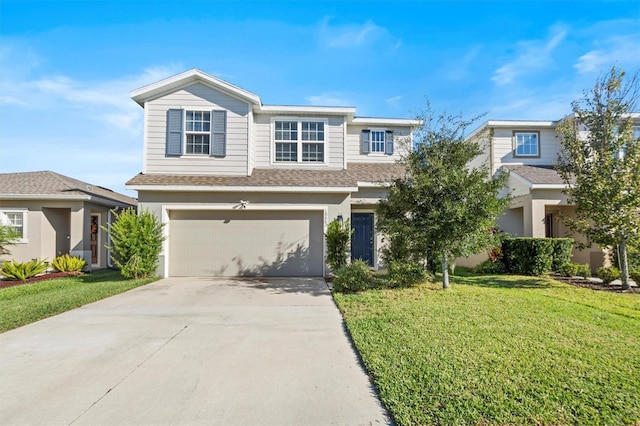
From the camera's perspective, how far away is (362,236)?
38.8 ft

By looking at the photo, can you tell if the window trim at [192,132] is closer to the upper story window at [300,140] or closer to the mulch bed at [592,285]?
the upper story window at [300,140]

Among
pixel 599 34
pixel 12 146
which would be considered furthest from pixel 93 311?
pixel 599 34

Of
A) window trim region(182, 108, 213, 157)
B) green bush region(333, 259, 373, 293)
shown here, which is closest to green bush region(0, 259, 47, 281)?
window trim region(182, 108, 213, 157)

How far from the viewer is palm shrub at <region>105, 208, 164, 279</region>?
925 centimetres

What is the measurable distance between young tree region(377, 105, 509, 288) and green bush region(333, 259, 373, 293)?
120 cm

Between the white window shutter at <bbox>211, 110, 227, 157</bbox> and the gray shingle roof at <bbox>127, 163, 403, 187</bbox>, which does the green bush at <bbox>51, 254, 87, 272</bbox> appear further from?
the white window shutter at <bbox>211, 110, 227, 157</bbox>

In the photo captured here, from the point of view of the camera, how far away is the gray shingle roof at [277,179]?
1013cm

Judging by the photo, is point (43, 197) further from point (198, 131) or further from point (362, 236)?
point (362, 236)

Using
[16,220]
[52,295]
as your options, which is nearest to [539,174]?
[52,295]

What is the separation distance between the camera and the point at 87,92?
33.8 feet

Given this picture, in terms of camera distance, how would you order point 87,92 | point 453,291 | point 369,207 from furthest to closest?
point 369,207 < point 87,92 < point 453,291

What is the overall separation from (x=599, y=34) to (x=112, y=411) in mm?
14289

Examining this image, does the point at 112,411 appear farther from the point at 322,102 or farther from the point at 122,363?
the point at 322,102

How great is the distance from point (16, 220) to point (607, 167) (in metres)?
19.7
